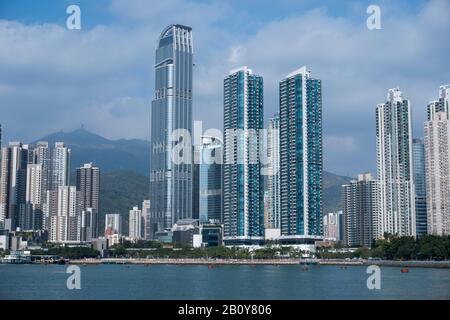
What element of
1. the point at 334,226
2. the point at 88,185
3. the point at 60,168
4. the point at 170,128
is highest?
the point at 170,128

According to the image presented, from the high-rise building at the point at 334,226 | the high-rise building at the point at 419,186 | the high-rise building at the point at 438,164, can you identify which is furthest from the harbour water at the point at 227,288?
the high-rise building at the point at 334,226

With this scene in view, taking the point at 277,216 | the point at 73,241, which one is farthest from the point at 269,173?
the point at 73,241

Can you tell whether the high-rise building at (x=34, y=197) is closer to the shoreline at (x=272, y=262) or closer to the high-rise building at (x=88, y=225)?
the high-rise building at (x=88, y=225)

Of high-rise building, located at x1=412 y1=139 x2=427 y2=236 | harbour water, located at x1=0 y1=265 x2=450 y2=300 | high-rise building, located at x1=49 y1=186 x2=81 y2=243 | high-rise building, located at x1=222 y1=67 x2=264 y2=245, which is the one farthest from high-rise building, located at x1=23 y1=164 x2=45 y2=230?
harbour water, located at x1=0 y1=265 x2=450 y2=300

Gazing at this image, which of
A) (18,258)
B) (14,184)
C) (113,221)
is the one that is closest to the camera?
(18,258)

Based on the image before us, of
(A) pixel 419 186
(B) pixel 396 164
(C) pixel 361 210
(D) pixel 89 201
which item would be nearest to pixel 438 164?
(B) pixel 396 164

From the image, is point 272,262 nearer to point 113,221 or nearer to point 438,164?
point 438,164

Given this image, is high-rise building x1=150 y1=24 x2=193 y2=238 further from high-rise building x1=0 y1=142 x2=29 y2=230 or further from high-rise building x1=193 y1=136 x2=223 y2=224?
high-rise building x1=0 y1=142 x2=29 y2=230
